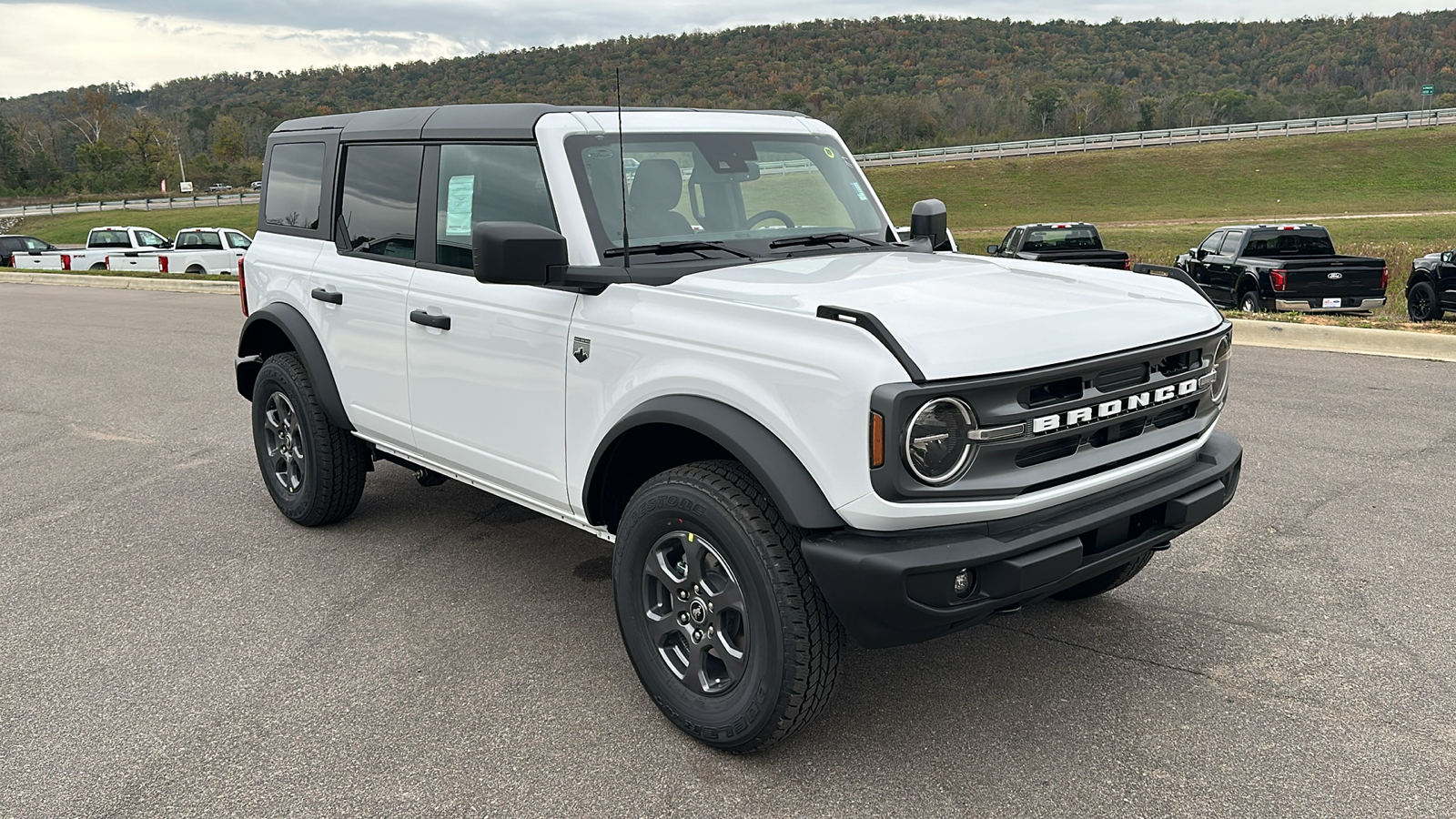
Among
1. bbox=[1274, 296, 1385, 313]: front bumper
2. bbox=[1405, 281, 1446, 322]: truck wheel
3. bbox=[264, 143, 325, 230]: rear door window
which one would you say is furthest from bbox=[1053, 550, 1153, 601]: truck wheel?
bbox=[1274, 296, 1385, 313]: front bumper

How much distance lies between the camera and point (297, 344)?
5234mm

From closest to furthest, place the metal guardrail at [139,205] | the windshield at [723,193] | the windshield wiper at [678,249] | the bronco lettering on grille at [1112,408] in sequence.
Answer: the bronco lettering on grille at [1112,408] < the windshield wiper at [678,249] < the windshield at [723,193] < the metal guardrail at [139,205]

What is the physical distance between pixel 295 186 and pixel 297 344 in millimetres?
887

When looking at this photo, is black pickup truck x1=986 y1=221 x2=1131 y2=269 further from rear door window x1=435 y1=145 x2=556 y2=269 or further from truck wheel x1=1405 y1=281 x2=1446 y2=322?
rear door window x1=435 y1=145 x2=556 y2=269

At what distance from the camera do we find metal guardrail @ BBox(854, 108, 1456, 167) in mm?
57156

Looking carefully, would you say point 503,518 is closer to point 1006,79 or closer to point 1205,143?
point 1205,143

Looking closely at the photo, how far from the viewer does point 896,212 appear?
4650cm

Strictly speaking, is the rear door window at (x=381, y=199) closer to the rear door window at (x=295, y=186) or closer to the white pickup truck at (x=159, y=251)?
the rear door window at (x=295, y=186)

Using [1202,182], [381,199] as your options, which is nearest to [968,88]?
[1202,182]

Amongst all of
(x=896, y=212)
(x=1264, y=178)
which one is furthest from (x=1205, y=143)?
(x=896, y=212)

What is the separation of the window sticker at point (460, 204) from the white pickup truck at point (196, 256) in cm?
2414

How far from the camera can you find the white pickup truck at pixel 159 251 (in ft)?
87.4

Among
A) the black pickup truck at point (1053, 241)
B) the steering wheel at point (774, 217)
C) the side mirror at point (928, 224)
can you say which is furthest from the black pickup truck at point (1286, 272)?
the steering wheel at point (774, 217)

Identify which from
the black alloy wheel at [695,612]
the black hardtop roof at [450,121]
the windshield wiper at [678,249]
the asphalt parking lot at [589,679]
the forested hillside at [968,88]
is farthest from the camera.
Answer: the forested hillside at [968,88]
